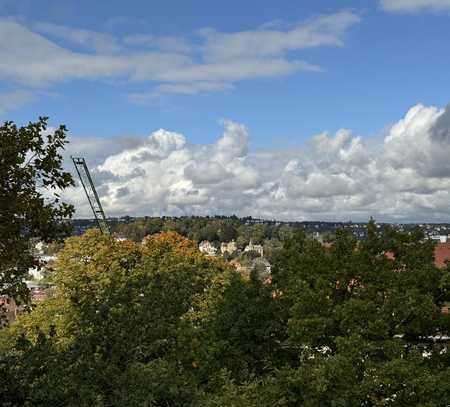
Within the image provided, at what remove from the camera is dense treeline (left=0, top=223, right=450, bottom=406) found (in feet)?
44.2

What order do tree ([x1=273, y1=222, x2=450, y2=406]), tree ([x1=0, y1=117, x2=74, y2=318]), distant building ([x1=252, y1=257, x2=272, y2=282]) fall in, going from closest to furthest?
tree ([x1=0, y1=117, x2=74, y2=318])
tree ([x1=273, y1=222, x2=450, y2=406])
distant building ([x1=252, y1=257, x2=272, y2=282])

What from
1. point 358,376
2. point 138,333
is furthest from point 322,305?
point 138,333

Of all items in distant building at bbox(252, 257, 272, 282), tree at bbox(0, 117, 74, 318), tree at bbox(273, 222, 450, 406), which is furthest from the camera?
distant building at bbox(252, 257, 272, 282)

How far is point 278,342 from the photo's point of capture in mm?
26844

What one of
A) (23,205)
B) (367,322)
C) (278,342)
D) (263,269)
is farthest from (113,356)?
(263,269)

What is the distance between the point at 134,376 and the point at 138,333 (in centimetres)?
156

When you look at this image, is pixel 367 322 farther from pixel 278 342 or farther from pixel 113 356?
pixel 113 356

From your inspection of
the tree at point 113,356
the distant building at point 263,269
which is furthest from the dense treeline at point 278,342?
the distant building at point 263,269

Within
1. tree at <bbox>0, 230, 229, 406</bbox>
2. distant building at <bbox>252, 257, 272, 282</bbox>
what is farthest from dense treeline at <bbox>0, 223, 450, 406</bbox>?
distant building at <bbox>252, 257, 272, 282</bbox>

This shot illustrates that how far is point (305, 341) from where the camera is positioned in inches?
925

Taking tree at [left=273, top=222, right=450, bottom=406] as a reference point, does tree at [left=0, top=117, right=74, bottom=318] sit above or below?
above

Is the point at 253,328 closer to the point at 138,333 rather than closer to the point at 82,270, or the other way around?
the point at 138,333

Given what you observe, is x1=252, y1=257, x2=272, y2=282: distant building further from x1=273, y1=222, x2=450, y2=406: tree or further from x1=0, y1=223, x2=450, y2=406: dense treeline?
x1=273, y1=222, x2=450, y2=406: tree

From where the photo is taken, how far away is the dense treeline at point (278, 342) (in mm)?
13477
